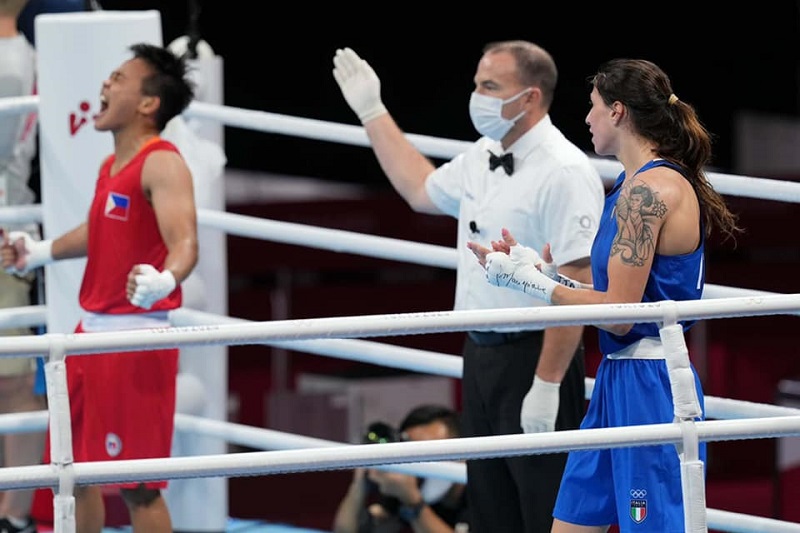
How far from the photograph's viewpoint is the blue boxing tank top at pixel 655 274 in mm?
2441

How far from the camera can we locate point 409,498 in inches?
148

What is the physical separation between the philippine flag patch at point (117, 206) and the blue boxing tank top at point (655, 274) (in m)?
1.12

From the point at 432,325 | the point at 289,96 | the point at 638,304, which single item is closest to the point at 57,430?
the point at 432,325

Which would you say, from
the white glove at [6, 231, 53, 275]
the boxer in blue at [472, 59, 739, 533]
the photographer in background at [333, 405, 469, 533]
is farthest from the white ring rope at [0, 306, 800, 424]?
the boxer in blue at [472, 59, 739, 533]

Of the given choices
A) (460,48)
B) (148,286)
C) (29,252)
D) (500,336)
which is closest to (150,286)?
(148,286)

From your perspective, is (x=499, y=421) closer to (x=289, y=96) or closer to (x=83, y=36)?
(x=83, y=36)

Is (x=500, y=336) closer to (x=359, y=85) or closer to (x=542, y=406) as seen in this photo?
(x=542, y=406)

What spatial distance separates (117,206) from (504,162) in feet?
2.80

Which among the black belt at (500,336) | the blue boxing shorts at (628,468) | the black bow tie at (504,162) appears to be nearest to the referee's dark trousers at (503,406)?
the black belt at (500,336)

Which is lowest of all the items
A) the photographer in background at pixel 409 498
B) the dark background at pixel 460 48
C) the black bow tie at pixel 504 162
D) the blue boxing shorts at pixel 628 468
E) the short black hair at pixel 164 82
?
the photographer in background at pixel 409 498

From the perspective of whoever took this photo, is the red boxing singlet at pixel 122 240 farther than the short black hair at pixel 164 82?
No

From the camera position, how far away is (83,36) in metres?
3.46

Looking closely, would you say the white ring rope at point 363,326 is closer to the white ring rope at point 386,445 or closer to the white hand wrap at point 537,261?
the white ring rope at point 386,445

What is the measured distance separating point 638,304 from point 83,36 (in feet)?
5.94
